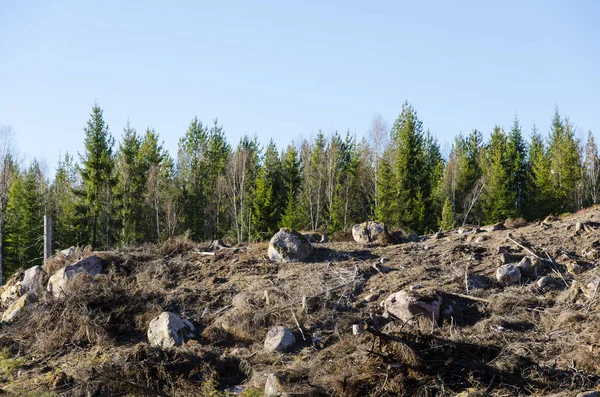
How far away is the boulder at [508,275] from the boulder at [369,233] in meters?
3.45

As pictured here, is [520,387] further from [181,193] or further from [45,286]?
[181,193]

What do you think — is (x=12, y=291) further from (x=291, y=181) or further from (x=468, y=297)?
(x=291, y=181)

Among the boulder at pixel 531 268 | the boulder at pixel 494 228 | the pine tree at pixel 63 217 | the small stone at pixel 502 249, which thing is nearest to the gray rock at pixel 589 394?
the boulder at pixel 531 268

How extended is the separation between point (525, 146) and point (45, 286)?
126ft

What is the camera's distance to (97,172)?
31297mm

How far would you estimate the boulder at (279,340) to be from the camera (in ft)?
30.1

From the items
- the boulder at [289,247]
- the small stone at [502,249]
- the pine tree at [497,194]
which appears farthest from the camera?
the pine tree at [497,194]

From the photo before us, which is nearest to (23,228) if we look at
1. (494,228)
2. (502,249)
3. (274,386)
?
(494,228)

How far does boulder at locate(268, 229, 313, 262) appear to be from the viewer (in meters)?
12.5

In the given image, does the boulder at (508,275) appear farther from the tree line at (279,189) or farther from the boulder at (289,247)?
the tree line at (279,189)

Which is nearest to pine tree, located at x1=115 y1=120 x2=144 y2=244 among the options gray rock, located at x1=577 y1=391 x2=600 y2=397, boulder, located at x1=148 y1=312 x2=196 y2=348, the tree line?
the tree line

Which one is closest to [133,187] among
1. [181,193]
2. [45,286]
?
[181,193]

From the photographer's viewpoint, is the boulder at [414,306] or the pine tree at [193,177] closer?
the boulder at [414,306]

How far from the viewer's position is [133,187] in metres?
32.6
